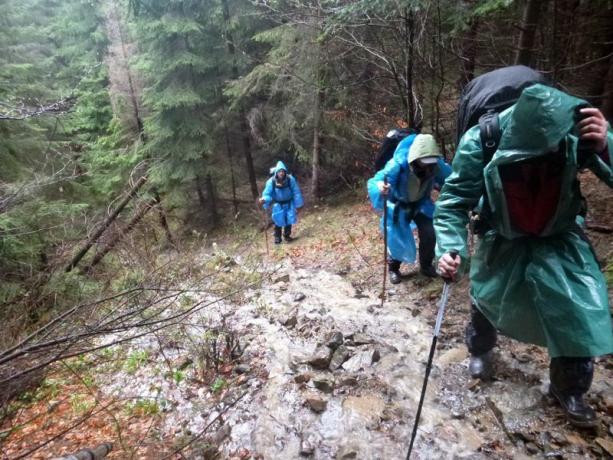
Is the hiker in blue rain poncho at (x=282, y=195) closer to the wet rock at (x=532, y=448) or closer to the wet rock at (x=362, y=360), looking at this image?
the wet rock at (x=362, y=360)

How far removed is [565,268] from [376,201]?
296 centimetres

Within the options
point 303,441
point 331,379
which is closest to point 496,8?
point 331,379

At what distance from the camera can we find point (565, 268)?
242cm

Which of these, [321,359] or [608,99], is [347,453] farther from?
[608,99]

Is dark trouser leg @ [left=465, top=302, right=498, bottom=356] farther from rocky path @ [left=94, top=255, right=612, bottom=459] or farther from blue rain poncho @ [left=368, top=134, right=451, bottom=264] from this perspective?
blue rain poncho @ [left=368, top=134, right=451, bottom=264]

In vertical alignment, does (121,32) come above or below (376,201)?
above


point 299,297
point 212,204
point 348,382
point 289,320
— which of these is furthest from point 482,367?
point 212,204

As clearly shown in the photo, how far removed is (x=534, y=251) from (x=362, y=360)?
2.08m

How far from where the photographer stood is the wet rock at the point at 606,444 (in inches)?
94.2

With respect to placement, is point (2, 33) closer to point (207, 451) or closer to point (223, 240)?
point (223, 240)

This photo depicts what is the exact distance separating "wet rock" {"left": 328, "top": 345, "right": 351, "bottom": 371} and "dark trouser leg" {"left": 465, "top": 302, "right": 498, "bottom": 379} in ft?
4.11

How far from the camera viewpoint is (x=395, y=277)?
5.82 meters

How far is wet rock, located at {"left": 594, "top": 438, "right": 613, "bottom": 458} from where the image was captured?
2393 millimetres

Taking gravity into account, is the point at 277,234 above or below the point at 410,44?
below
